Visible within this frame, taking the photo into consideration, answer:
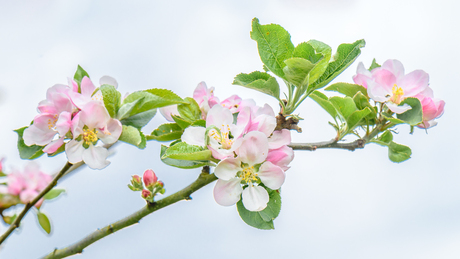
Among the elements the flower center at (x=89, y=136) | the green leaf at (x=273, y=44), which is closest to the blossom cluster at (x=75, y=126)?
the flower center at (x=89, y=136)

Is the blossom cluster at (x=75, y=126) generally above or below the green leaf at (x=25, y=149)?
above

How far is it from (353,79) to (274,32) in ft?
0.94

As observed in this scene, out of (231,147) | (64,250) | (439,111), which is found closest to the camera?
(231,147)

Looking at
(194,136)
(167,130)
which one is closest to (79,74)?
(167,130)

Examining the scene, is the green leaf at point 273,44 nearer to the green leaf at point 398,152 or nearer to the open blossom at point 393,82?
the open blossom at point 393,82

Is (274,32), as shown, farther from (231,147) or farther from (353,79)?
(231,147)

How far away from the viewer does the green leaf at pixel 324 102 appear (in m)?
1.19

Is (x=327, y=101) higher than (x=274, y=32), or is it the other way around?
(x=274, y=32)

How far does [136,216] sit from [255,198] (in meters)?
0.38

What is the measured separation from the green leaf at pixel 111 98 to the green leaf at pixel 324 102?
0.56 metres

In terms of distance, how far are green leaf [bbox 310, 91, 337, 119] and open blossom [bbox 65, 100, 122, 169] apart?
572mm

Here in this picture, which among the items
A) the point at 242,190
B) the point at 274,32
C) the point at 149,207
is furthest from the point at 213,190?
the point at 274,32

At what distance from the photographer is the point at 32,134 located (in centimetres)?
108

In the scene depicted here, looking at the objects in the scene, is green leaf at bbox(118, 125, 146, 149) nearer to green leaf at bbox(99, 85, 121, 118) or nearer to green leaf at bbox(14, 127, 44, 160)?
green leaf at bbox(99, 85, 121, 118)
